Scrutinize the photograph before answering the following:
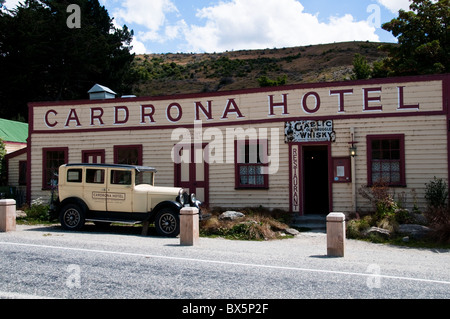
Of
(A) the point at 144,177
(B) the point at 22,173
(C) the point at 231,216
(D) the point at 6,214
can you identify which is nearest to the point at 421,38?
(C) the point at 231,216

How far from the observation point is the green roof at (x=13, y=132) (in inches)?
915

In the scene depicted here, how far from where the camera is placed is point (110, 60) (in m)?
38.7

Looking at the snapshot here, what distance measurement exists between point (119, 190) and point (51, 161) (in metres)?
6.78

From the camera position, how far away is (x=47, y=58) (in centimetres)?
3659

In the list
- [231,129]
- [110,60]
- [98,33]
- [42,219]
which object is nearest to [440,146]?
[231,129]

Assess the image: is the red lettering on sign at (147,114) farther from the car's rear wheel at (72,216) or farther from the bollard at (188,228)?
the bollard at (188,228)

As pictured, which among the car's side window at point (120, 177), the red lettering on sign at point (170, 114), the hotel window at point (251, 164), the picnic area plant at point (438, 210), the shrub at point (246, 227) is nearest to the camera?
the picnic area plant at point (438, 210)

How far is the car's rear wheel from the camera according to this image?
503 inches

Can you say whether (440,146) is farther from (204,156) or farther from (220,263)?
(220,263)

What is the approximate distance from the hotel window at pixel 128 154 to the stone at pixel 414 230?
9705 millimetres

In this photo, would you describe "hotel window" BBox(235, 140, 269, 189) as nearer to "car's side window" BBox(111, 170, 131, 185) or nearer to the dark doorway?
the dark doorway

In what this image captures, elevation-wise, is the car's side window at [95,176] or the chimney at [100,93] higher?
the chimney at [100,93]

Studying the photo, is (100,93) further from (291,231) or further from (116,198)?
(291,231)

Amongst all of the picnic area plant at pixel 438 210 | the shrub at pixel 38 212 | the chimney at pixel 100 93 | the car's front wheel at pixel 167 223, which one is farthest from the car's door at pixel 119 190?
the picnic area plant at pixel 438 210
